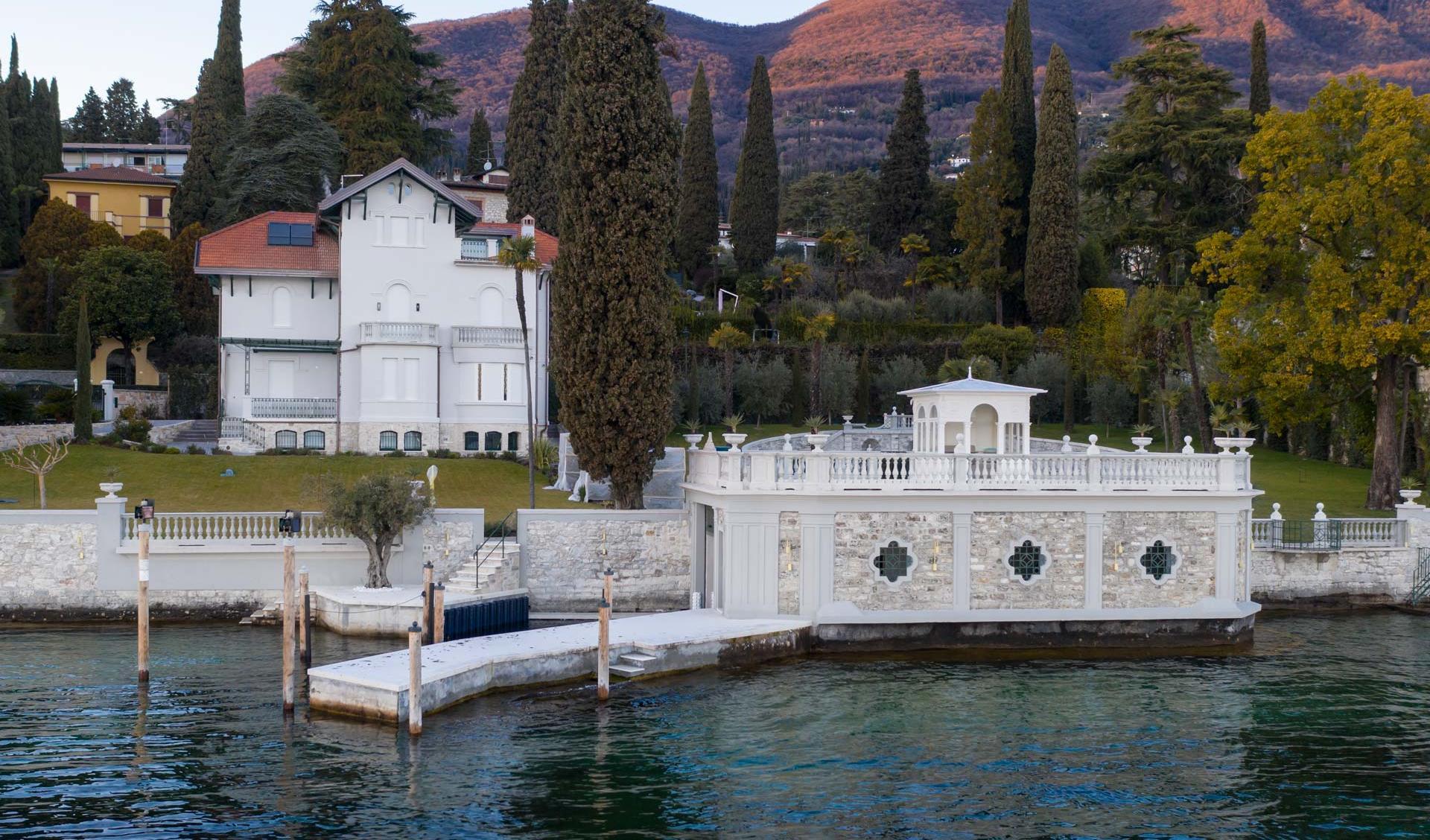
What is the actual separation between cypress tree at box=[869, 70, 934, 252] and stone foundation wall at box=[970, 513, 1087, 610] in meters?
51.2

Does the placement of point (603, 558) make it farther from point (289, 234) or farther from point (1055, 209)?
point (1055, 209)

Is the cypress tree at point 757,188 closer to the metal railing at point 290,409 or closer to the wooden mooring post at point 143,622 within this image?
the metal railing at point 290,409

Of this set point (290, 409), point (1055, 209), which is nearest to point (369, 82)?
point (290, 409)

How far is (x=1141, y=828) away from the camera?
17.4 m

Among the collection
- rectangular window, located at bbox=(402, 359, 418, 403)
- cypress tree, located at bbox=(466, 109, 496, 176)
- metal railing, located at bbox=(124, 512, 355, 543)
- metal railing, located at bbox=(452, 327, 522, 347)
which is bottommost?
metal railing, located at bbox=(124, 512, 355, 543)

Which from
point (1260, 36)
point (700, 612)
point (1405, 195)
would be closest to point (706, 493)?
point (700, 612)

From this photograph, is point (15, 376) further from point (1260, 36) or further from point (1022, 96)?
point (1260, 36)

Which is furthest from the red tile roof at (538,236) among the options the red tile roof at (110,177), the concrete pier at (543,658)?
the red tile roof at (110,177)

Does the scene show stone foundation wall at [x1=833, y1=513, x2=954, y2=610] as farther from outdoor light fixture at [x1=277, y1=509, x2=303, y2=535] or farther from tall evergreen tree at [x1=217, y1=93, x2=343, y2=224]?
tall evergreen tree at [x1=217, y1=93, x2=343, y2=224]

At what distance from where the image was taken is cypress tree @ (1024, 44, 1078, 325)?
2427 inches

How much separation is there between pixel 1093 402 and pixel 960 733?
128 ft

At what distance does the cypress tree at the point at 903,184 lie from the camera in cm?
7588

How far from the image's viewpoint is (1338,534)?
34.7 metres

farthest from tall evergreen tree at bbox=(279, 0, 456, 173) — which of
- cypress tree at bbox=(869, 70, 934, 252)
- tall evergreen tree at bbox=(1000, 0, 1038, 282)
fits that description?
tall evergreen tree at bbox=(1000, 0, 1038, 282)
